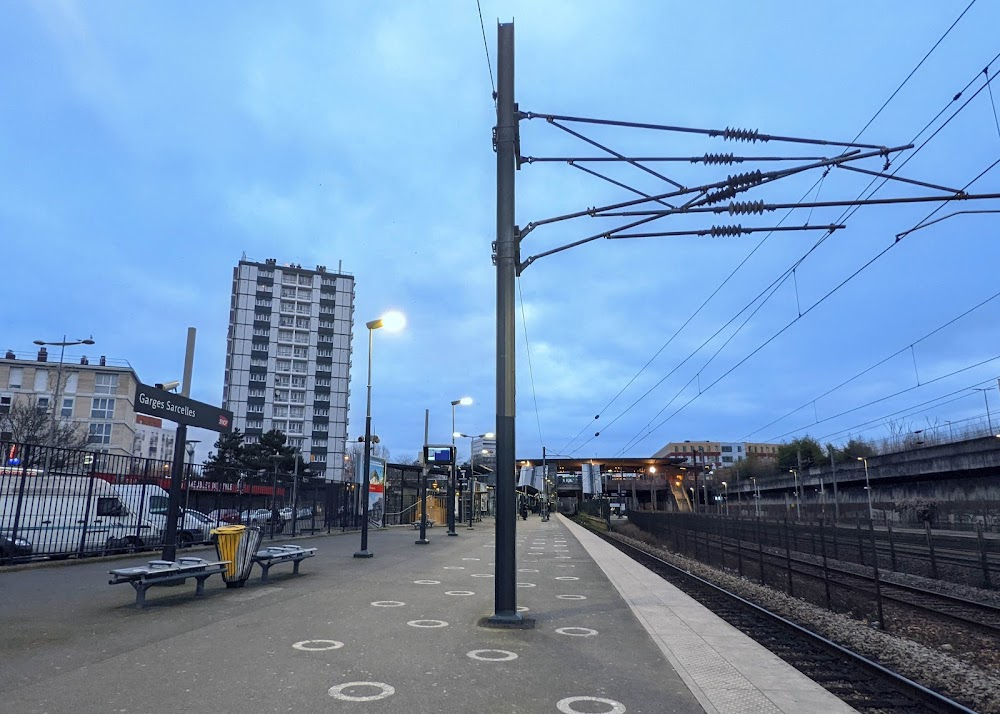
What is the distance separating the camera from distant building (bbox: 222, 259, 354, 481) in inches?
3920

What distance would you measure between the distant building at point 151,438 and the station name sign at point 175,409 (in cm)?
8013

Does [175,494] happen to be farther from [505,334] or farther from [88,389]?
[88,389]

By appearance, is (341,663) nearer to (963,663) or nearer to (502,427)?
(502,427)

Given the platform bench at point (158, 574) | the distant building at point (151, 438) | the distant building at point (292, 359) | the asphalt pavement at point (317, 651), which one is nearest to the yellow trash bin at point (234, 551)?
the platform bench at point (158, 574)

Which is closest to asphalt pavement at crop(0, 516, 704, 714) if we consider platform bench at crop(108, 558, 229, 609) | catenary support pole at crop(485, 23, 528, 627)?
platform bench at crop(108, 558, 229, 609)

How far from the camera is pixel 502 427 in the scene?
363 inches

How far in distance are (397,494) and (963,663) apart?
118 feet

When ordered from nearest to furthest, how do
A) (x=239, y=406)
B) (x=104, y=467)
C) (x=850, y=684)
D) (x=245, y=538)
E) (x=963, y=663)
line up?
1. (x=850, y=684)
2. (x=963, y=663)
3. (x=245, y=538)
4. (x=104, y=467)
5. (x=239, y=406)

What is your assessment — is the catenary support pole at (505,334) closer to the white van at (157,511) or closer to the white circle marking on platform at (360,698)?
the white circle marking on platform at (360,698)

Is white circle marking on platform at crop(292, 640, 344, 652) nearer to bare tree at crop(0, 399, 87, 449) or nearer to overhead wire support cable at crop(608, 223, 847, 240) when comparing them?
overhead wire support cable at crop(608, 223, 847, 240)

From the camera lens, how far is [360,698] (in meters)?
5.19

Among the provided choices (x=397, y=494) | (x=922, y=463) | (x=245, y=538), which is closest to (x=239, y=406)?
(x=397, y=494)

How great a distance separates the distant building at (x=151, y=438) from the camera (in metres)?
86.5

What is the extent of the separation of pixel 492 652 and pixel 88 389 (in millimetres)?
78583
